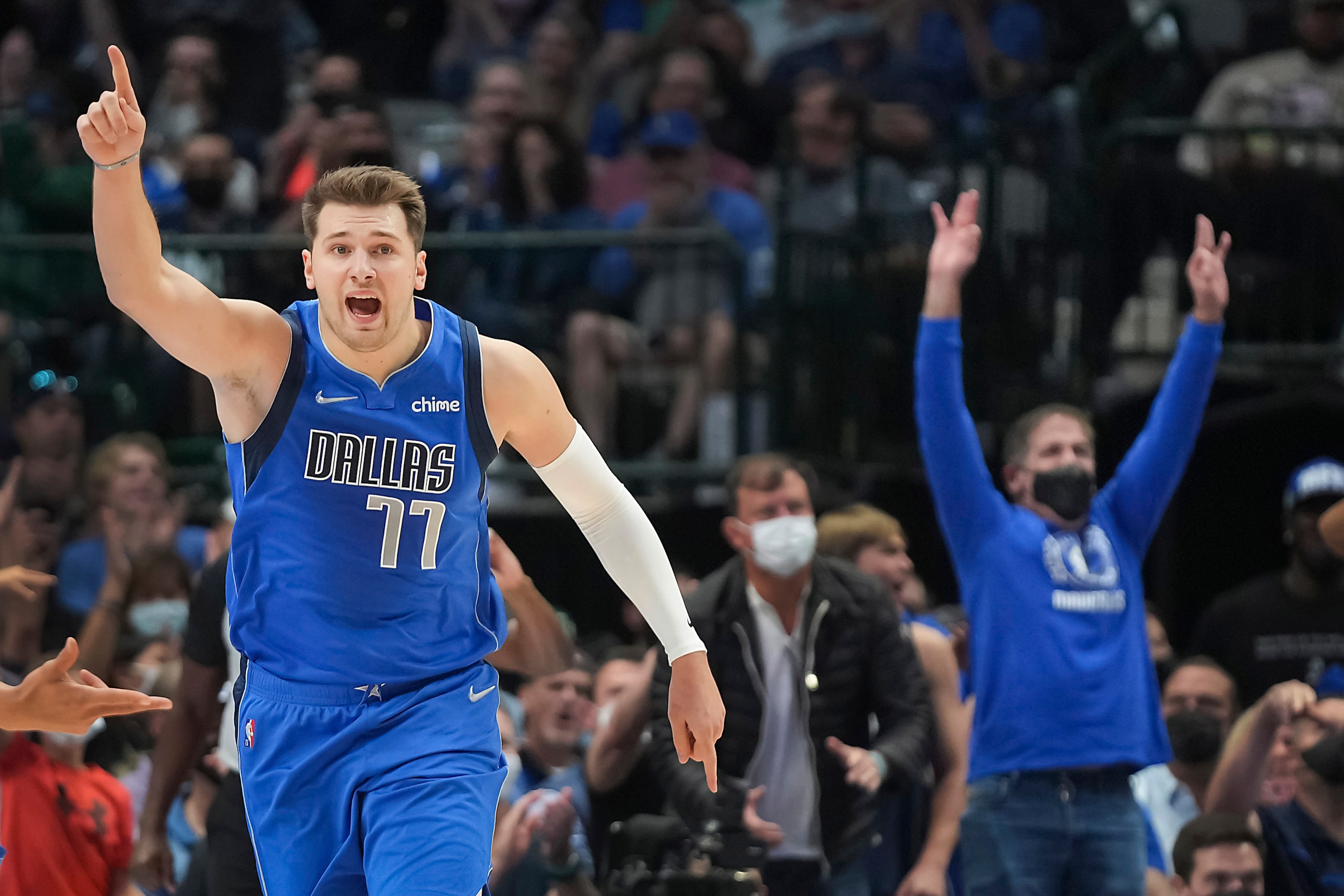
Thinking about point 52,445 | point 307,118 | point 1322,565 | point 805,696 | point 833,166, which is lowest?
point 805,696

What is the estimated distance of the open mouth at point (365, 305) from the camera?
4.07m

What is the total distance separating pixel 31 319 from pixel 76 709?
579 cm

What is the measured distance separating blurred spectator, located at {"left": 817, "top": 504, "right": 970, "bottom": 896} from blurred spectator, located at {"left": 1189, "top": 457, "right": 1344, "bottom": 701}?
1241 millimetres

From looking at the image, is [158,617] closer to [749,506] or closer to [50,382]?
[50,382]

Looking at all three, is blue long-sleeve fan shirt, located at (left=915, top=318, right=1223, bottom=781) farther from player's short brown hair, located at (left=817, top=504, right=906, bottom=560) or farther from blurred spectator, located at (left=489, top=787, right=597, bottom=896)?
blurred spectator, located at (left=489, top=787, right=597, bottom=896)

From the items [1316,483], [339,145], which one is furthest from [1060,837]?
[339,145]

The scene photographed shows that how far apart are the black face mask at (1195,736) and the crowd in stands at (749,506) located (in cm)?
2

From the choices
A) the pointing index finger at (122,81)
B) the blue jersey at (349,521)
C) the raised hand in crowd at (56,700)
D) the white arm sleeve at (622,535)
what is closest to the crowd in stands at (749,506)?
the raised hand in crowd at (56,700)

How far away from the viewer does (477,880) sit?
399cm

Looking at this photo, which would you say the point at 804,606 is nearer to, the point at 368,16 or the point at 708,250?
the point at 708,250

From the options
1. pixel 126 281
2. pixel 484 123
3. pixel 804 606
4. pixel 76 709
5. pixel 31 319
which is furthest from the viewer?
pixel 484 123

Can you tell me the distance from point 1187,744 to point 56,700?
4316 millimetres

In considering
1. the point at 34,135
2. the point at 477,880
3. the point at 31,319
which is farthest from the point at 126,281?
the point at 34,135

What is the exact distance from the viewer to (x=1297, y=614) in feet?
25.2
